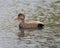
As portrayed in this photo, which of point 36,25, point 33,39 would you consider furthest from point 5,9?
Result: point 33,39

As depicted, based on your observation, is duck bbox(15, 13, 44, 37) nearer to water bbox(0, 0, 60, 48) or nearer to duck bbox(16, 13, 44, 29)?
duck bbox(16, 13, 44, 29)

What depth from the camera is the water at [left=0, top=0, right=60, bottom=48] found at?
13250 millimetres

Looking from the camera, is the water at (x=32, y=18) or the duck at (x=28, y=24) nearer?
the water at (x=32, y=18)

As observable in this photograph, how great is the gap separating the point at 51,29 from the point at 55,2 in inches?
169

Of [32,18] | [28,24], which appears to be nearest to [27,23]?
[28,24]

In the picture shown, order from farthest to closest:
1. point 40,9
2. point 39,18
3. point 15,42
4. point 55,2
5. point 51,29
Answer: point 55,2
point 40,9
point 39,18
point 51,29
point 15,42

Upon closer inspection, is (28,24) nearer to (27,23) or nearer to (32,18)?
(27,23)

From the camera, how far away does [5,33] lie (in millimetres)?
14219

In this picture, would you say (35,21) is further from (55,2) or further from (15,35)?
(55,2)

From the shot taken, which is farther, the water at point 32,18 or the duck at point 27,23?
the duck at point 27,23

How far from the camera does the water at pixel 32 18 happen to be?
43.5ft

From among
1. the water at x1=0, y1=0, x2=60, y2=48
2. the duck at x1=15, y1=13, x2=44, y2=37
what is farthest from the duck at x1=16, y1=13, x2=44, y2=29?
the water at x1=0, y1=0, x2=60, y2=48

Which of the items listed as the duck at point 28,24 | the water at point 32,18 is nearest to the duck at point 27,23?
the duck at point 28,24

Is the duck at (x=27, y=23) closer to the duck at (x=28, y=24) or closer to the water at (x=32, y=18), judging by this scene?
the duck at (x=28, y=24)
